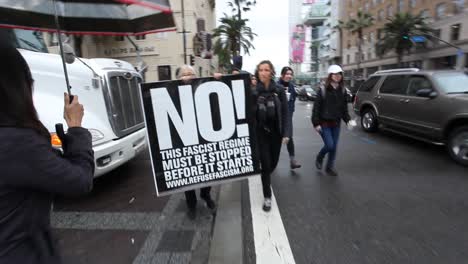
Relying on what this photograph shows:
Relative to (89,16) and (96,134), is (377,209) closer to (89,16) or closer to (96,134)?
(96,134)

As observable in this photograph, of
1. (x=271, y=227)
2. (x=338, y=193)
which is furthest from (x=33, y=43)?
(x=338, y=193)

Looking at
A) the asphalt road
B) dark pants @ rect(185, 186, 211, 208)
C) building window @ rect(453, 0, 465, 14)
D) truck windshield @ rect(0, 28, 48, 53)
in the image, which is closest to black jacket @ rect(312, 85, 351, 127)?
the asphalt road

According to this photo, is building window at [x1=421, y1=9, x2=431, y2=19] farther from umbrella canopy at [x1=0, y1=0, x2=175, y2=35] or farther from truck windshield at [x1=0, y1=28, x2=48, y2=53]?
truck windshield at [x1=0, y1=28, x2=48, y2=53]

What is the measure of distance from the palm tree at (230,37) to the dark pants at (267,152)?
24904 mm

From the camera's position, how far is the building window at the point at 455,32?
96.3ft

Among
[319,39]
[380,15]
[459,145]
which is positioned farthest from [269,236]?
[319,39]

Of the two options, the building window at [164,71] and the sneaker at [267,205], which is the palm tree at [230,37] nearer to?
the building window at [164,71]

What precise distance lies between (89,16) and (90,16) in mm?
10

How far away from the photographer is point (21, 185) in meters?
1.04

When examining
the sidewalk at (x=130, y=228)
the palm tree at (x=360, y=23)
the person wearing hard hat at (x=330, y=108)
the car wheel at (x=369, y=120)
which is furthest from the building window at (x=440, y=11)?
the sidewalk at (x=130, y=228)

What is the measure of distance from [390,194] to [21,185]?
14.2ft

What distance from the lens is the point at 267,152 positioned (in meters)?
3.50

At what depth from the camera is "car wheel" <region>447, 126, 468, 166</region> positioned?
5.17 m

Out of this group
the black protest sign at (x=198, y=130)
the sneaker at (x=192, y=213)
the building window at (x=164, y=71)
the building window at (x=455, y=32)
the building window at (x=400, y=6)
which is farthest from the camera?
the building window at (x=400, y=6)
